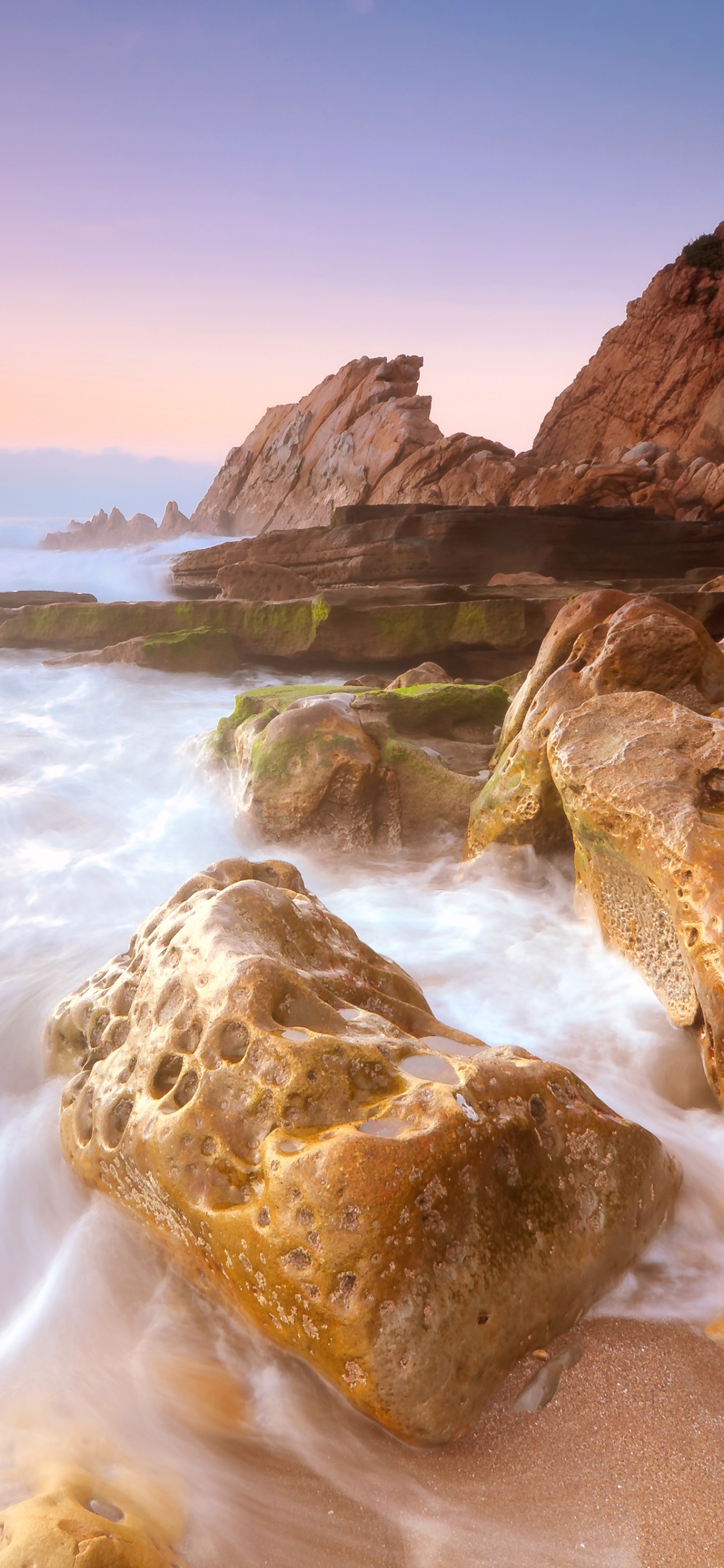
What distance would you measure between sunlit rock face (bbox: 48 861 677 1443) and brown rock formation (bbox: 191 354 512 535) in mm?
30489

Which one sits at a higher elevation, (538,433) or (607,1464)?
(538,433)

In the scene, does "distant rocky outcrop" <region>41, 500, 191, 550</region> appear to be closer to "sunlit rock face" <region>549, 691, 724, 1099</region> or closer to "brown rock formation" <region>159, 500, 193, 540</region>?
"brown rock formation" <region>159, 500, 193, 540</region>

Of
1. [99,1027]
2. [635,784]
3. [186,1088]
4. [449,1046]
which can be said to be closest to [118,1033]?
[99,1027]

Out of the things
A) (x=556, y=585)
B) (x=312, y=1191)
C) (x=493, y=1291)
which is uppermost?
(x=556, y=585)

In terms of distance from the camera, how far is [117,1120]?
8.19 feet

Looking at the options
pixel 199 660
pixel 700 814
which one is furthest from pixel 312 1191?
pixel 199 660

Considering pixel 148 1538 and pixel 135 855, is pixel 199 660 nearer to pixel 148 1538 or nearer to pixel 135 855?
pixel 135 855

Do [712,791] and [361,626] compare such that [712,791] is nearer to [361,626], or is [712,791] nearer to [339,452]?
[361,626]

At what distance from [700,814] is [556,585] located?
1179cm

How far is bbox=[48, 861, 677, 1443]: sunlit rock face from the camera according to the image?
1795mm

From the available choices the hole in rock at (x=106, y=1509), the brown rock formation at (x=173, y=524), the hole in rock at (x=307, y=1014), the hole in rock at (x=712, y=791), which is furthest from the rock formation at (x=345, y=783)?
the brown rock formation at (x=173, y=524)

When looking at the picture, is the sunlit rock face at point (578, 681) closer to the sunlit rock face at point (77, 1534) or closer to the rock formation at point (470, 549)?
the sunlit rock face at point (77, 1534)

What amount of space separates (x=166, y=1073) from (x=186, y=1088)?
5.3 inches

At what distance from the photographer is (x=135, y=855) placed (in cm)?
644
